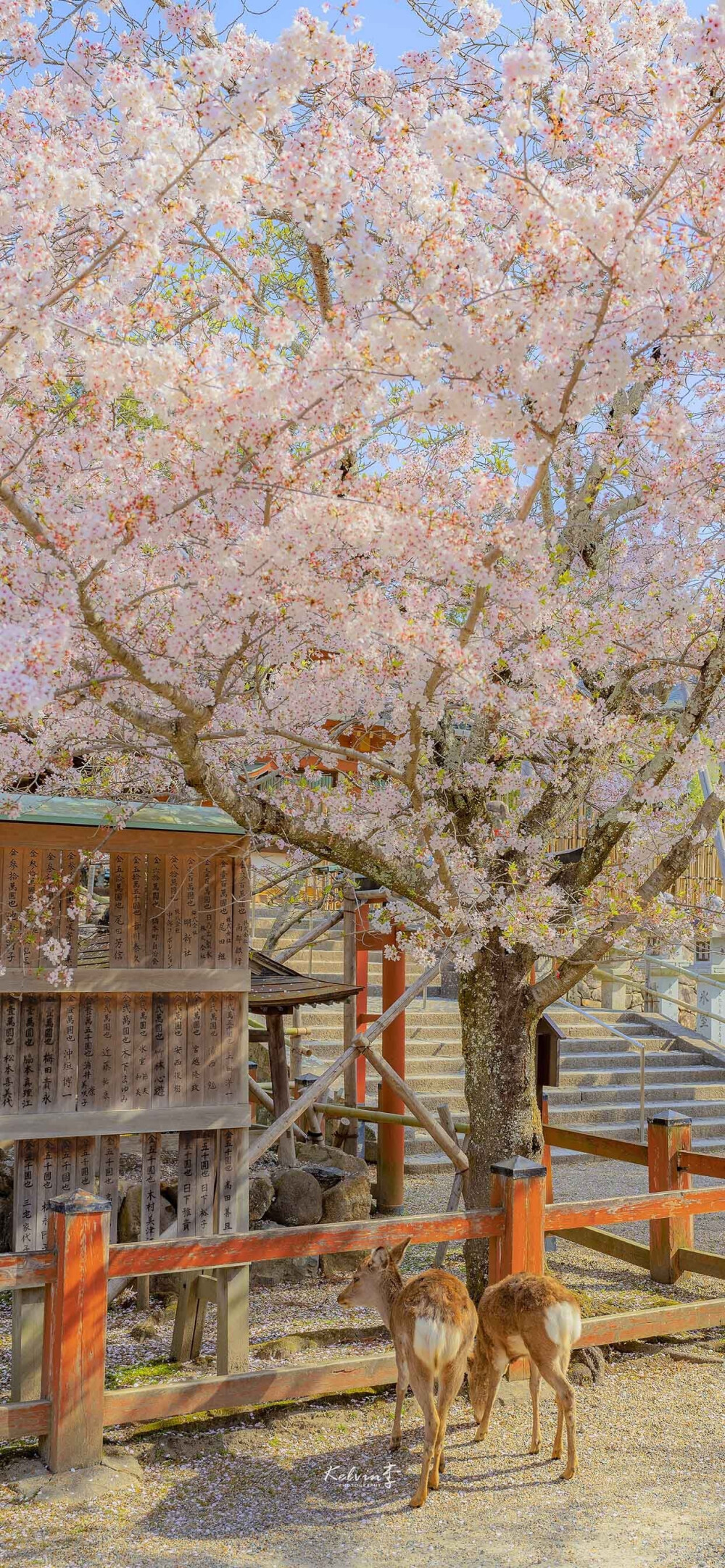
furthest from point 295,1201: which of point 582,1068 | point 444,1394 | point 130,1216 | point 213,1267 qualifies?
point 582,1068

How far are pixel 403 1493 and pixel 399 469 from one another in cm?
525

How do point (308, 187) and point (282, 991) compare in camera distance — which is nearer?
point (308, 187)

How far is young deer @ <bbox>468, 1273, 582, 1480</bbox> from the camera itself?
504 cm

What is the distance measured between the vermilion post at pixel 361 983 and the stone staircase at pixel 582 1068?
636mm

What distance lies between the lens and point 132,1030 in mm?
6102

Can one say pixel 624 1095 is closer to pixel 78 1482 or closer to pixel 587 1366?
pixel 587 1366

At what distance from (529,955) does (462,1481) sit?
8.74ft

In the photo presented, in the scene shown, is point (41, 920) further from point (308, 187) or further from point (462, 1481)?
point (308, 187)

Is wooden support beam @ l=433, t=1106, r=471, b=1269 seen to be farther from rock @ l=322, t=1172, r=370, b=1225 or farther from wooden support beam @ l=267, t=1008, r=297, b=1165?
wooden support beam @ l=267, t=1008, r=297, b=1165

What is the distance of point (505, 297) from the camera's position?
4.33m

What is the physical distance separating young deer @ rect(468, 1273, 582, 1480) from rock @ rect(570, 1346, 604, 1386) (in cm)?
78

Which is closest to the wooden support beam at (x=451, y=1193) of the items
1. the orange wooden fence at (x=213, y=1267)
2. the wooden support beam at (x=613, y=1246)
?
the wooden support beam at (x=613, y=1246)

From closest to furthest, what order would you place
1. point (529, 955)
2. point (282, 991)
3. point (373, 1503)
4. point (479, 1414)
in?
point (373, 1503), point (479, 1414), point (529, 955), point (282, 991)

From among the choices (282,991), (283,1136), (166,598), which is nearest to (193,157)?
(166,598)
